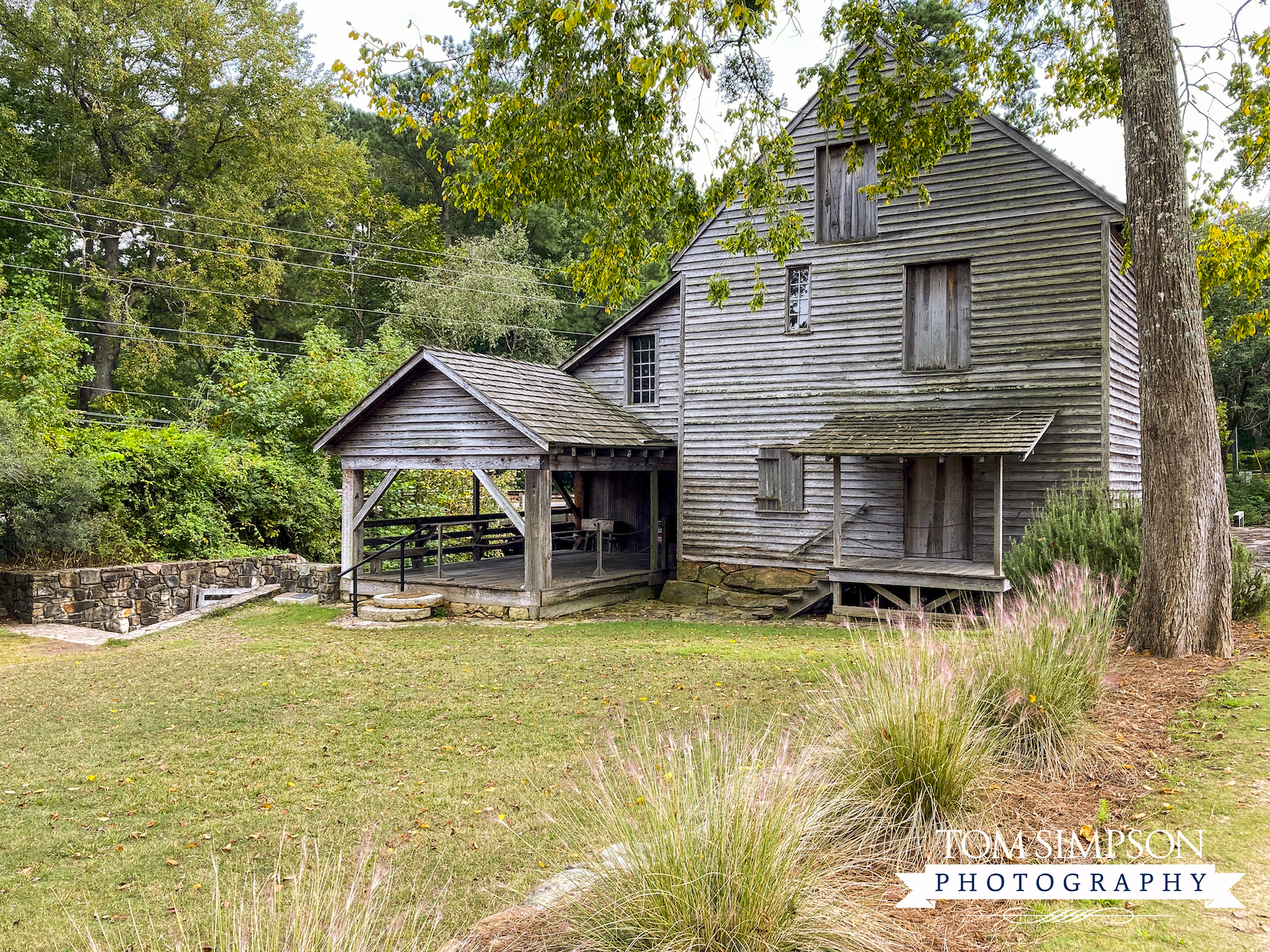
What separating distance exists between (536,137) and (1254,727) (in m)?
8.79

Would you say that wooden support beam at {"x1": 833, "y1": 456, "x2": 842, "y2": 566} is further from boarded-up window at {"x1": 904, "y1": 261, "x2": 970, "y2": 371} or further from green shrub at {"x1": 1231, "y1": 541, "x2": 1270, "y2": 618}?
green shrub at {"x1": 1231, "y1": 541, "x2": 1270, "y2": 618}

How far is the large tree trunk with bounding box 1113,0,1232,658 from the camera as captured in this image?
8.15 metres

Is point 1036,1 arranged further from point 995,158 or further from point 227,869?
point 227,869

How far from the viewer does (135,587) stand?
15789mm

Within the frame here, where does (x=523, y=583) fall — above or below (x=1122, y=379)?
below

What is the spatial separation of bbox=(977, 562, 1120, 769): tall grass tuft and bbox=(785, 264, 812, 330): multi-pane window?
10343 millimetres

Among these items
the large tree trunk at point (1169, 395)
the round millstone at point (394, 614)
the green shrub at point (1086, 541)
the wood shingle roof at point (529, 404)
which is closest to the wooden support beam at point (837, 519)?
the green shrub at point (1086, 541)

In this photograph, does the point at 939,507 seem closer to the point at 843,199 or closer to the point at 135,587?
the point at 843,199

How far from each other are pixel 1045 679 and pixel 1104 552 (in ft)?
17.2

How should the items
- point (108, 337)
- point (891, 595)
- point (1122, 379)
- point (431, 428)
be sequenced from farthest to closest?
point (108, 337) < point (431, 428) < point (1122, 379) < point (891, 595)

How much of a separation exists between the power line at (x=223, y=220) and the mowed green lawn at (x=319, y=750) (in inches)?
593


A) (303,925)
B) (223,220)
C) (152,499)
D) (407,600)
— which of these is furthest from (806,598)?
(223,220)

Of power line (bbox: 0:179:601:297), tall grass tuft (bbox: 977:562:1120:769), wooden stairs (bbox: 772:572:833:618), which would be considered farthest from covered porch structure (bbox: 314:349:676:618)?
tall grass tuft (bbox: 977:562:1120:769)

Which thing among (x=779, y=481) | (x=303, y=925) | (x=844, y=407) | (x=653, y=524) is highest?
(x=844, y=407)
